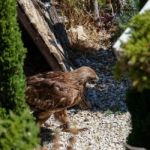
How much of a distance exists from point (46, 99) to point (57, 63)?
1.11m

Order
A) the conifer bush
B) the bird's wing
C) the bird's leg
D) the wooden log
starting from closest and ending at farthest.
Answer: the conifer bush
the bird's wing
the bird's leg
the wooden log

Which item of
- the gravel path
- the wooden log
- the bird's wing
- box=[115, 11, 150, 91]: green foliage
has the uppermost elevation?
the wooden log

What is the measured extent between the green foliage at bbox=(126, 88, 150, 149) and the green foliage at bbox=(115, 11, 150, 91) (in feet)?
4.55

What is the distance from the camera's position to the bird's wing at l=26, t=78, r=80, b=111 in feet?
24.0

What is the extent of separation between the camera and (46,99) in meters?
7.32

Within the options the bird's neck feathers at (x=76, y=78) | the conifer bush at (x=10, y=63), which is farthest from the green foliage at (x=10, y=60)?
the bird's neck feathers at (x=76, y=78)

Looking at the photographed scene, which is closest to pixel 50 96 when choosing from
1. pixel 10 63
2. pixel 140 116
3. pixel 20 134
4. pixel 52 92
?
pixel 52 92

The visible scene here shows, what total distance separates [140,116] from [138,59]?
1.82 m

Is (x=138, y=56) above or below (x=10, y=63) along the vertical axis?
below

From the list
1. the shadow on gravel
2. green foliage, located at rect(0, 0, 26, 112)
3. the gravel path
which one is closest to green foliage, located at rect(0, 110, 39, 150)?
green foliage, located at rect(0, 0, 26, 112)

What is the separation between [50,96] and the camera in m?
7.32

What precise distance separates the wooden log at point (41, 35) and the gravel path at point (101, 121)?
69 centimetres

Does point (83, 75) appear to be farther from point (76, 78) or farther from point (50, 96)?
point (50, 96)

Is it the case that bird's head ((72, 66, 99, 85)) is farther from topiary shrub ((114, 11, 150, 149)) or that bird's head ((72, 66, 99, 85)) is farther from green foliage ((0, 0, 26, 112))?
topiary shrub ((114, 11, 150, 149))
